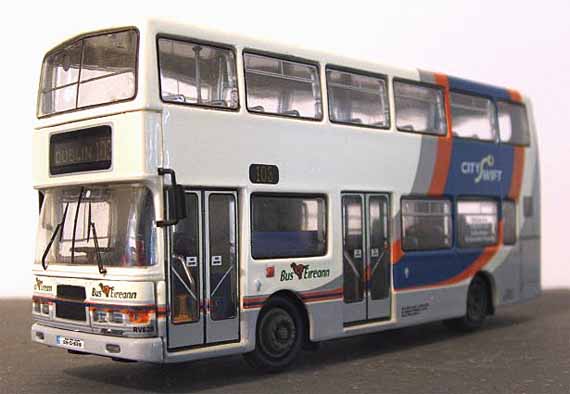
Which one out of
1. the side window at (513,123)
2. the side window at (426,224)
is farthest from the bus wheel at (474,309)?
the side window at (513,123)

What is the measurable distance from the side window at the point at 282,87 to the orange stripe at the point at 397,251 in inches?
87.0

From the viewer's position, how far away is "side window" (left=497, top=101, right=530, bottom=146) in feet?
46.6

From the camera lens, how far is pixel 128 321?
→ 8.85m

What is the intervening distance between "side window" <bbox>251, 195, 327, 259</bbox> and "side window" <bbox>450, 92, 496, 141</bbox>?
3.35m

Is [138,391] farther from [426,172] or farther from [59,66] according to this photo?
[426,172]

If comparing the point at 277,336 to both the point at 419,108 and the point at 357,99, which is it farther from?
the point at 419,108

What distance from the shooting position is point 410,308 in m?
12.1

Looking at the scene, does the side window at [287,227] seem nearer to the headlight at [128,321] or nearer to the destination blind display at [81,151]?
the headlight at [128,321]

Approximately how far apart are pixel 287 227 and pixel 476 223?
425cm

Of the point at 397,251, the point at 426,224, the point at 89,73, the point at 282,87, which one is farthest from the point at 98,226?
the point at 426,224

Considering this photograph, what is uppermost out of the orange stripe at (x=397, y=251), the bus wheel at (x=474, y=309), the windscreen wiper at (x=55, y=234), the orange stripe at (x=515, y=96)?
the orange stripe at (x=515, y=96)

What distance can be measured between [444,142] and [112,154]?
5577 millimetres

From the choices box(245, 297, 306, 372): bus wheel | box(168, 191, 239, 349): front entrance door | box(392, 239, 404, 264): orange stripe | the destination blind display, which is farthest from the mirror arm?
box(392, 239, 404, 264): orange stripe

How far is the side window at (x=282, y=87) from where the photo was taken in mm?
10125
